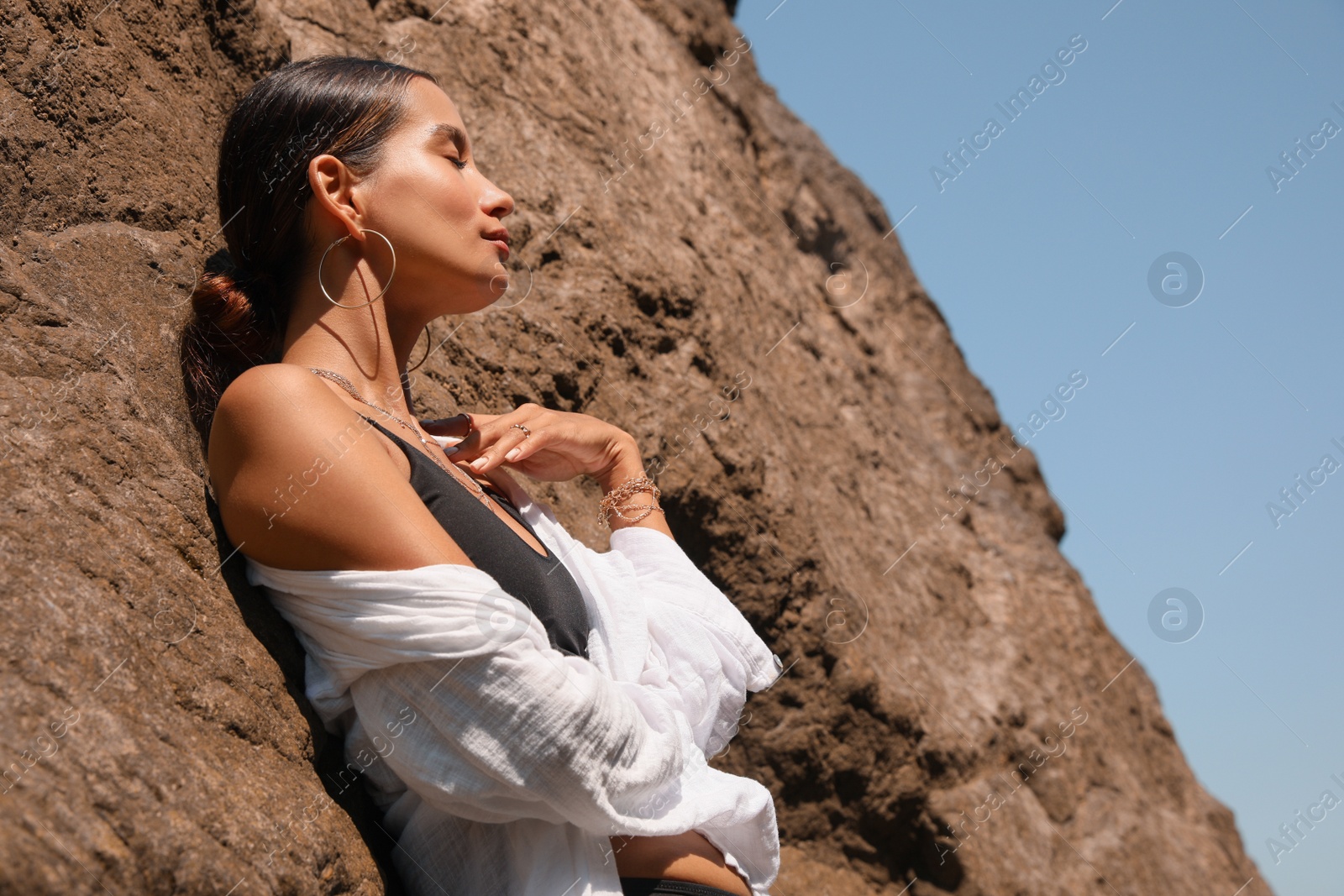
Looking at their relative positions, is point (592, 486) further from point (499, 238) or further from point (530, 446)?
point (499, 238)

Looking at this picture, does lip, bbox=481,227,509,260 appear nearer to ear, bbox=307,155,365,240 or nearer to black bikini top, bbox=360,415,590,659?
ear, bbox=307,155,365,240

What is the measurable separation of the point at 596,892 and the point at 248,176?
1666 mm

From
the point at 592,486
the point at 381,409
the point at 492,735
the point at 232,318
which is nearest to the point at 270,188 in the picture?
the point at 232,318

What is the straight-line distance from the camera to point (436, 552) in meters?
1.78

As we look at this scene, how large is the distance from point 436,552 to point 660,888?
2.53ft

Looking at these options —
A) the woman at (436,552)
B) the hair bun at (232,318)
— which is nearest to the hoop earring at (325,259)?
the woman at (436,552)

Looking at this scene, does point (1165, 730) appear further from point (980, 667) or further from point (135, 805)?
point (135, 805)

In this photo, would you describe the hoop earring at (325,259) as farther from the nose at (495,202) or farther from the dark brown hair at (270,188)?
the nose at (495,202)

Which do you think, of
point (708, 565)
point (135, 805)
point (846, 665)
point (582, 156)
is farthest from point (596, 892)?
point (582, 156)

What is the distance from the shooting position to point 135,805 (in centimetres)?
147

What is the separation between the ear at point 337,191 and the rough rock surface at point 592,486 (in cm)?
45

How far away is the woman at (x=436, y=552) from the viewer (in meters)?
1.76

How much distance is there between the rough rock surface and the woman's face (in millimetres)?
531

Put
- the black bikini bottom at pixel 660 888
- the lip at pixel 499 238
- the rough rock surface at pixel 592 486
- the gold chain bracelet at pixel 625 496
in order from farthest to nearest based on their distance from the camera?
1. the gold chain bracelet at pixel 625 496
2. the lip at pixel 499 238
3. the black bikini bottom at pixel 660 888
4. the rough rock surface at pixel 592 486
